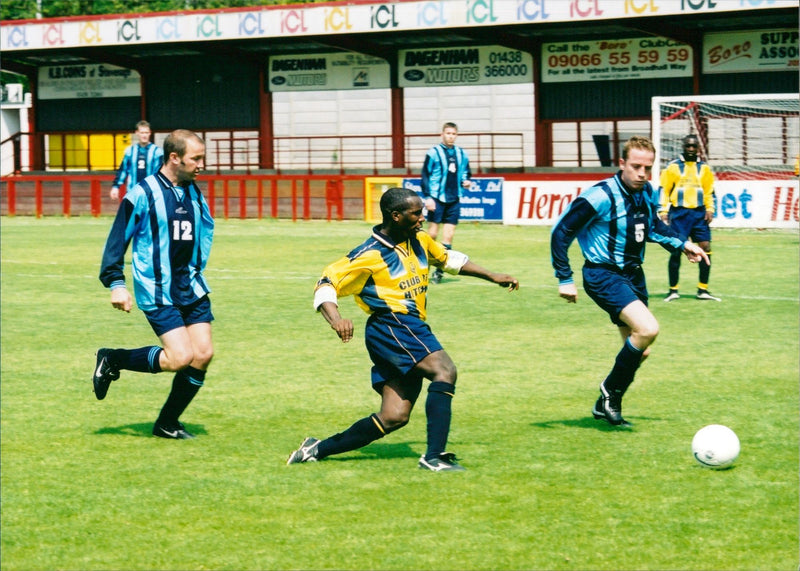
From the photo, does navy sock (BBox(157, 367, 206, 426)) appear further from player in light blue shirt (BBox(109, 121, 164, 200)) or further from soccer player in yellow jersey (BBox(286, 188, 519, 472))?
player in light blue shirt (BBox(109, 121, 164, 200))

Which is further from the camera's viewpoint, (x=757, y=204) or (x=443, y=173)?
(x=757, y=204)

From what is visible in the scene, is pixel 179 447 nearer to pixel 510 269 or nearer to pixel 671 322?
pixel 671 322

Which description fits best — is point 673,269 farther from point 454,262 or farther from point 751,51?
point 751,51

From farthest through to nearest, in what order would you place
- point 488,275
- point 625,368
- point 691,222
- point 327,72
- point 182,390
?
point 327,72
point 691,222
point 625,368
point 182,390
point 488,275

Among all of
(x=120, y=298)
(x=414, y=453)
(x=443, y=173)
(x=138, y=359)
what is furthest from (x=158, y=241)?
(x=443, y=173)

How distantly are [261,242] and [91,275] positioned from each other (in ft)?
21.3

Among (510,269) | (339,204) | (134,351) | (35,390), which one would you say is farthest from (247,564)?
(339,204)

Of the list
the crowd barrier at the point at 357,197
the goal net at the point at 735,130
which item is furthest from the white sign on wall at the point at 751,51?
the crowd barrier at the point at 357,197

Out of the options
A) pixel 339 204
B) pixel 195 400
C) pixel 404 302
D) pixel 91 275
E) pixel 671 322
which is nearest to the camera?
pixel 404 302

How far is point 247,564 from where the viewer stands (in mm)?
5805

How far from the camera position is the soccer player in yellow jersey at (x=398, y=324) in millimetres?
7340

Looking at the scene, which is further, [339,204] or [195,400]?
[339,204]

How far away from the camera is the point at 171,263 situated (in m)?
8.23

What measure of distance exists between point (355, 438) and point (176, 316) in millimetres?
1537
